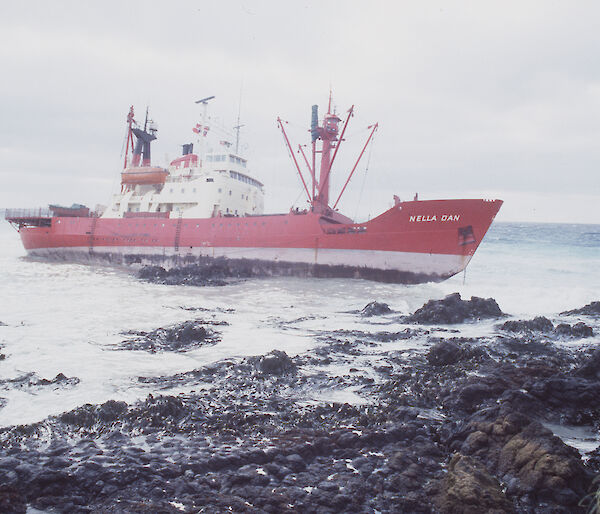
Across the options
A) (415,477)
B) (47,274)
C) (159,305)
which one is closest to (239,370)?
(415,477)

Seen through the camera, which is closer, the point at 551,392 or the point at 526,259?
the point at 551,392

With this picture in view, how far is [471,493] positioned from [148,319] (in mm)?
10509

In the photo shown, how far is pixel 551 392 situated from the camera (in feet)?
19.6

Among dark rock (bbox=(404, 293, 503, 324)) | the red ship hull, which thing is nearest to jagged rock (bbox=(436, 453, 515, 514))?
dark rock (bbox=(404, 293, 503, 324))

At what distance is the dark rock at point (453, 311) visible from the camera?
12.3 m

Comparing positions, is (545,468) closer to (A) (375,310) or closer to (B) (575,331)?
(B) (575,331)

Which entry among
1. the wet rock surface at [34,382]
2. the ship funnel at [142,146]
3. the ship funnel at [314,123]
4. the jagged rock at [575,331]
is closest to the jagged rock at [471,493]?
the wet rock surface at [34,382]

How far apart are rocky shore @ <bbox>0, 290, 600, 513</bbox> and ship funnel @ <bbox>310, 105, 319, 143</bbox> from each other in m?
20.8

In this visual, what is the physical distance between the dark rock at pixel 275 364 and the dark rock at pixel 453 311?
6.09m

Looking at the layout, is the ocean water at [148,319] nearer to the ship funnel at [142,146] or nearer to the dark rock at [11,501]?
the dark rock at [11,501]

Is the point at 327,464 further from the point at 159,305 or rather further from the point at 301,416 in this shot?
the point at 159,305

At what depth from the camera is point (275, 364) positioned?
7359 mm

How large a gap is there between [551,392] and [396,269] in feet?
52.3

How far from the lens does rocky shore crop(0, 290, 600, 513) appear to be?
3699mm
